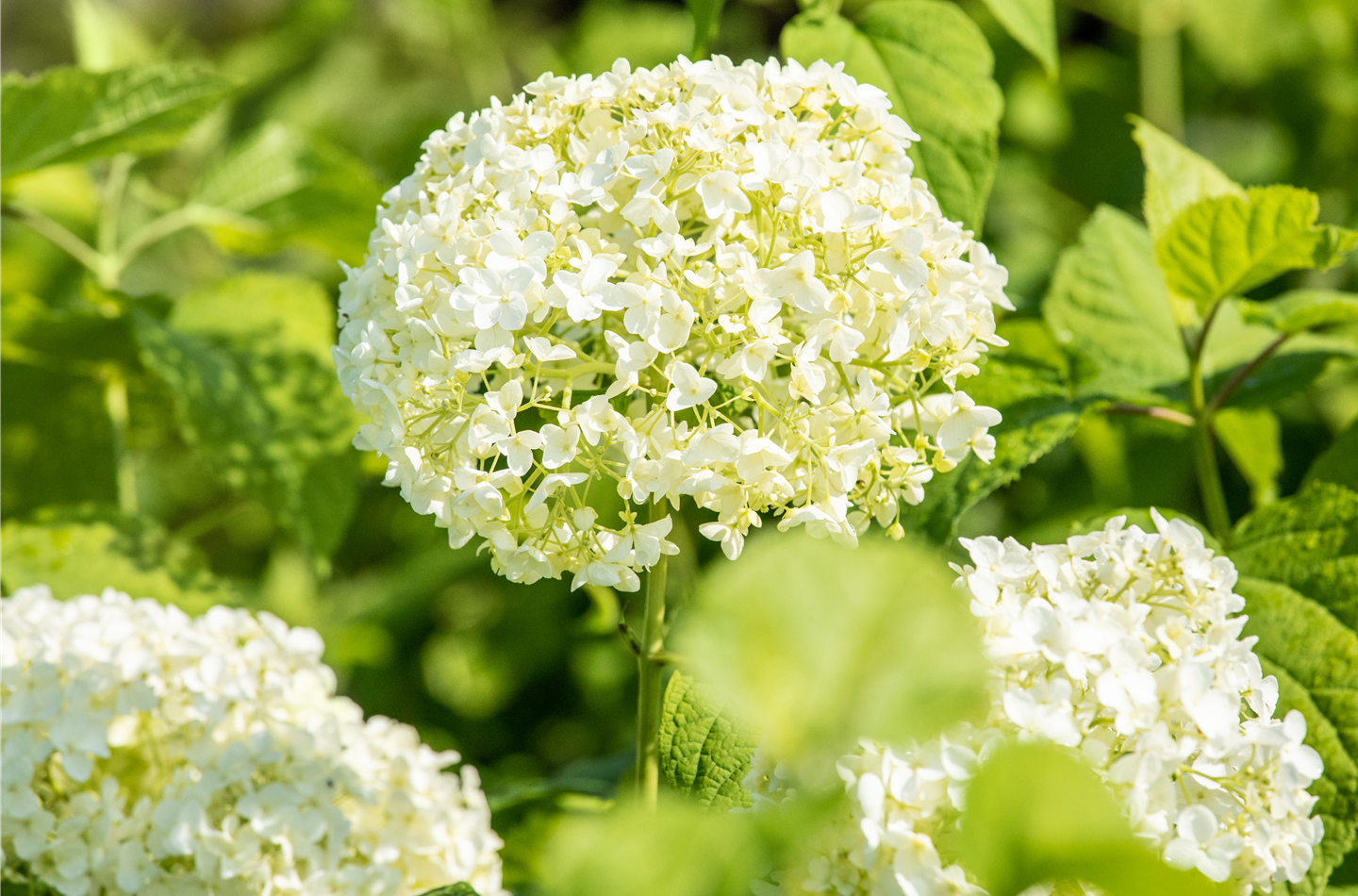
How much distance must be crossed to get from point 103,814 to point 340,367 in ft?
1.55

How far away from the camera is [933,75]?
1184 millimetres

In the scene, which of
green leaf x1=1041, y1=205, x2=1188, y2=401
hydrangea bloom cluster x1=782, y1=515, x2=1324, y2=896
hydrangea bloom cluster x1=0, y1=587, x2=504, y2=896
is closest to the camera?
hydrangea bloom cluster x1=782, y1=515, x2=1324, y2=896

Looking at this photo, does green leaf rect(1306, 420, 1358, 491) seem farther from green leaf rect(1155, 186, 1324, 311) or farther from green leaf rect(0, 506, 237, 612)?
green leaf rect(0, 506, 237, 612)

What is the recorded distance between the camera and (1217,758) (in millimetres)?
737

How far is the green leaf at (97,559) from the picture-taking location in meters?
1.40

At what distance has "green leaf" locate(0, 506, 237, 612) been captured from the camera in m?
1.40

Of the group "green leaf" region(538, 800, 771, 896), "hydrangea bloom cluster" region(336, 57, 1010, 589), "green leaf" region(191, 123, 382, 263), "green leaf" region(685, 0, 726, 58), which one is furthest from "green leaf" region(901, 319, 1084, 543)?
"green leaf" region(191, 123, 382, 263)

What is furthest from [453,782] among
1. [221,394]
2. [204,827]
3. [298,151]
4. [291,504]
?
[298,151]

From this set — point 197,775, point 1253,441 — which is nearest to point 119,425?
point 197,775

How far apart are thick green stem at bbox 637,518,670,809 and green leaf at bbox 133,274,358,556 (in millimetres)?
627

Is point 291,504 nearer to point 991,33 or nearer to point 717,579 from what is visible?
point 717,579

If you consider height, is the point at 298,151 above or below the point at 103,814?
above

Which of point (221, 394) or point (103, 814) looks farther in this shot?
point (221, 394)

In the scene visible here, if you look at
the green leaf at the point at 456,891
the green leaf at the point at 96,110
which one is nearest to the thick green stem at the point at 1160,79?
the green leaf at the point at 96,110
